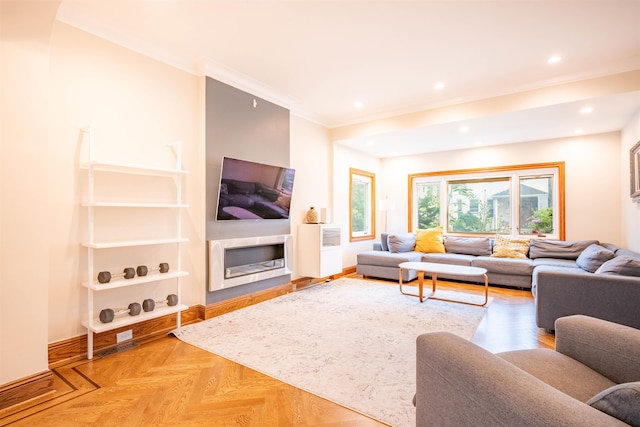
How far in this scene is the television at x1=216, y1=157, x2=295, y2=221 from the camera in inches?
149

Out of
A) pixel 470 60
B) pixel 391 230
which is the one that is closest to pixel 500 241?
pixel 391 230

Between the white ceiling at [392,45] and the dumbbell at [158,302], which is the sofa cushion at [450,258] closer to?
the white ceiling at [392,45]

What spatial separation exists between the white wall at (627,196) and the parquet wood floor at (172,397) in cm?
279

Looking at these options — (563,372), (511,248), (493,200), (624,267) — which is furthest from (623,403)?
(493,200)

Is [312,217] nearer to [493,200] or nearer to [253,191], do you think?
[253,191]

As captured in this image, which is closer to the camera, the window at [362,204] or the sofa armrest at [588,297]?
the sofa armrest at [588,297]

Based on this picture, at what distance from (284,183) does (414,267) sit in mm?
2181

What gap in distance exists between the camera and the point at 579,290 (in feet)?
9.48

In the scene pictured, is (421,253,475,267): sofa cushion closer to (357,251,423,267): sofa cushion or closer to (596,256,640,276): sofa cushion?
(357,251,423,267): sofa cushion

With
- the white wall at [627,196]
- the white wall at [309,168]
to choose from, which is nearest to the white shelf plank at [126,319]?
the white wall at [309,168]

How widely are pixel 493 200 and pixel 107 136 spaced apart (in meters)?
6.45

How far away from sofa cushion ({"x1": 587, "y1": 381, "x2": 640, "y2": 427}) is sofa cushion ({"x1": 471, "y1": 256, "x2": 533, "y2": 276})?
15.4 ft

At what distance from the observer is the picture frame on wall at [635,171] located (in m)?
4.01

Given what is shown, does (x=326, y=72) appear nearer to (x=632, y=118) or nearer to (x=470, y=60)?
(x=470, y=60)
